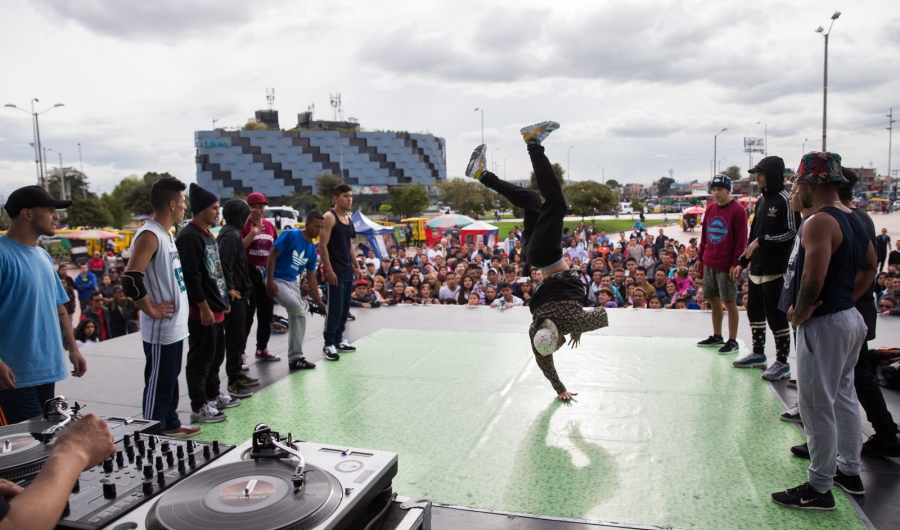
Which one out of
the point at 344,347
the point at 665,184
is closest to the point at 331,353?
the point at 344,347

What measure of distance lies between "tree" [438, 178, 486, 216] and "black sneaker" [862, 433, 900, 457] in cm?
4723

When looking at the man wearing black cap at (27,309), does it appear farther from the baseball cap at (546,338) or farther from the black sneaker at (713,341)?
the black sneaker at (713,341)

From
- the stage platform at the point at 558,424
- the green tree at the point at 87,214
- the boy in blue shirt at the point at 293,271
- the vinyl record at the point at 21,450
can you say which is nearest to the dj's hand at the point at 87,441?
the vinyl record at the point at 21,450

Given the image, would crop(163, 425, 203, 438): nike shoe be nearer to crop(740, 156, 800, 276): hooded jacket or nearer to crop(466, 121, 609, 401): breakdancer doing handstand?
crop(466, 121, 609, 401): breakdancer doing handstand

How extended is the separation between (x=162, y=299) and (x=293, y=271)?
1861 mm

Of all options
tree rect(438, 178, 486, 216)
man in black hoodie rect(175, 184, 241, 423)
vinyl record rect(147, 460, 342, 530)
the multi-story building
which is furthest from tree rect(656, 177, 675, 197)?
vinyl record rect(147, 460, 342, 530)

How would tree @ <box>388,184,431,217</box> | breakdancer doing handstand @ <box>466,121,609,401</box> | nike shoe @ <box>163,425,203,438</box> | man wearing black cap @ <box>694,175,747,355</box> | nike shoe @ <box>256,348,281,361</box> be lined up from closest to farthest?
nike shoe @ <box>163,425,203,438</box> → breakdancer doing handstand @ <box>466,121,609,401</box> → man wearing black cap @ <box>694,175,747,355</box> → nike shoe @ <box>256,348,281,361</box> → tree @ <box>388,184,431,217</box>

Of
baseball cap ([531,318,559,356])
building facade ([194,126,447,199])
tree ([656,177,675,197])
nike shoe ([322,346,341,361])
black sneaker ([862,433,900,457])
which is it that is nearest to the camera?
black sneaker ([862,433,900,457])

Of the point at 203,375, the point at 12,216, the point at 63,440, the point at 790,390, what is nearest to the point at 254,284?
the point at 203,375

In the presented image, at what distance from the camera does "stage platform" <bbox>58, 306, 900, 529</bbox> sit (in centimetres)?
275

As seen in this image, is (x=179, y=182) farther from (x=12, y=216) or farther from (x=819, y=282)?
(x=819, y=282)

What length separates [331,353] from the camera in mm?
5637

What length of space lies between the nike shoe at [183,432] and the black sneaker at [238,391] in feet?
2.34

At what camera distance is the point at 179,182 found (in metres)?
3.62
